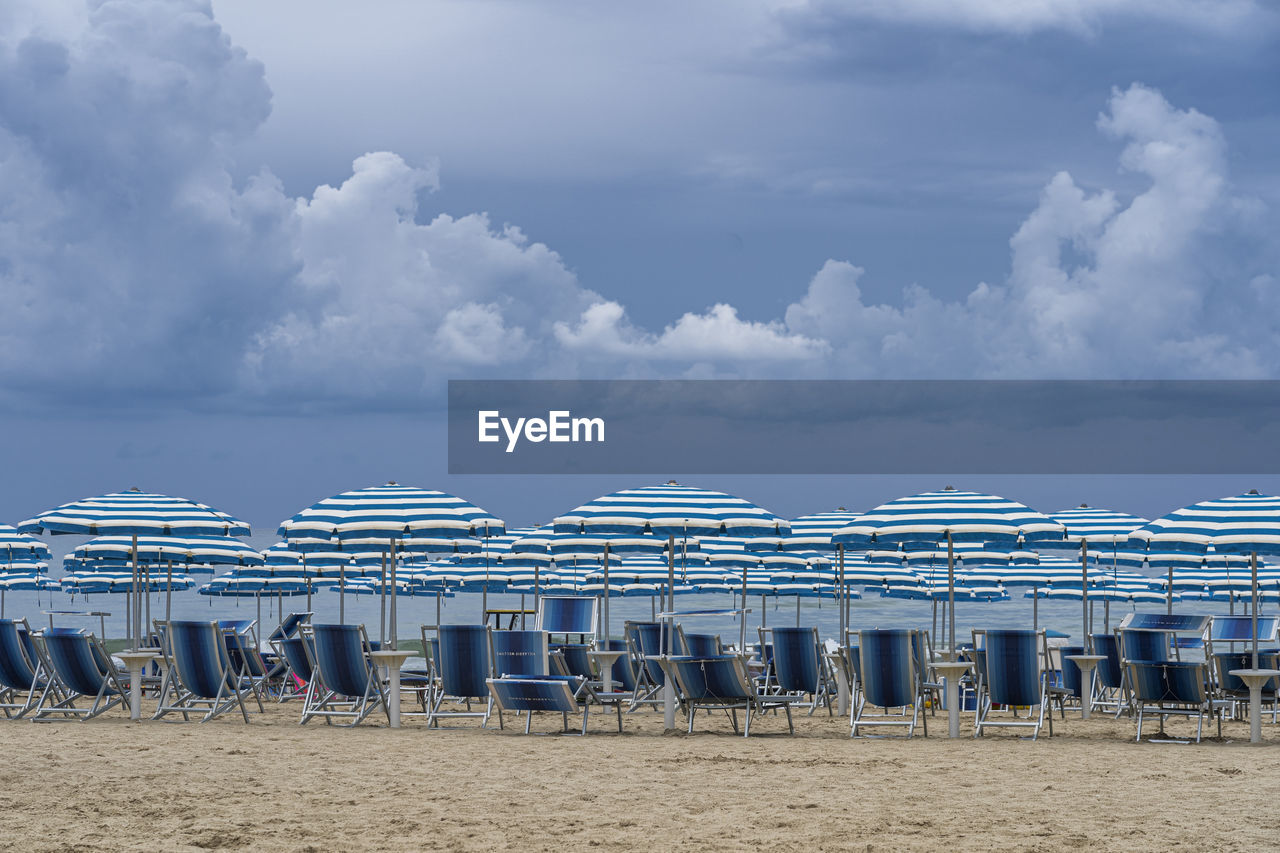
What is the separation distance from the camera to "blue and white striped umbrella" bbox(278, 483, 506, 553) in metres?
10.9

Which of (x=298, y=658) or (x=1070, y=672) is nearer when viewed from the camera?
(x=298, y=658)

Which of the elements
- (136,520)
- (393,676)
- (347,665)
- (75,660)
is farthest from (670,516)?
(136,520)

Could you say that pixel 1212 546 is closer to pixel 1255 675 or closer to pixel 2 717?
pixel 1255 675

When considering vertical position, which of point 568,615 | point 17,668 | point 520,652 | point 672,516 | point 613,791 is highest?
point 672,516

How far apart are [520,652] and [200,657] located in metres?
2.17

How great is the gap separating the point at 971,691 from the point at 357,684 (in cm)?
548

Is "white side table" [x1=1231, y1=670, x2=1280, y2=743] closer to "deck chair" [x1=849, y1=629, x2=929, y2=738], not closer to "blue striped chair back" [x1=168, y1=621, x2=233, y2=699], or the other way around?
"deck chair" [x1=849, y1=629, x2=929, y2=738]

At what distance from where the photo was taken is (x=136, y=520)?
11.9m

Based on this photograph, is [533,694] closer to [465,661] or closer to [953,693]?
[465,661]

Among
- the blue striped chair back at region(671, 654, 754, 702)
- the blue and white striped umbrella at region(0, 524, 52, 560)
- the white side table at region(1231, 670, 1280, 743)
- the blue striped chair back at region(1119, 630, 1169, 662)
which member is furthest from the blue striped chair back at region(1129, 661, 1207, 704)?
the blue and white striped umbrella at region(0, 524, 52, 560)

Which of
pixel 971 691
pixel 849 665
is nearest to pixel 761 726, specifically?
pixel 849 665

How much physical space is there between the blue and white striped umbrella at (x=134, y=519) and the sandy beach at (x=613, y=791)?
243cm

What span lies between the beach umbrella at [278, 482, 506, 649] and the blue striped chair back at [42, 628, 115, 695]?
168 cm

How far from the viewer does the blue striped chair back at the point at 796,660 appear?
10516 millimetres
